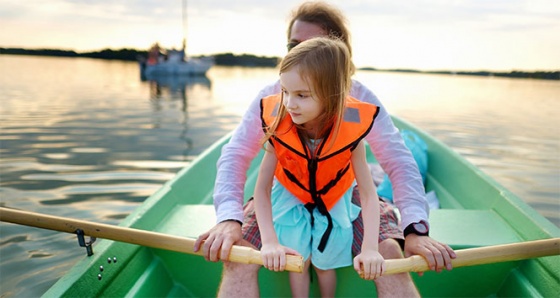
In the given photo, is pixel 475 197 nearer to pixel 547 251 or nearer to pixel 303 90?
pixel 547 251

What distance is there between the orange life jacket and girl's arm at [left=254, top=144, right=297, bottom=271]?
0.06m

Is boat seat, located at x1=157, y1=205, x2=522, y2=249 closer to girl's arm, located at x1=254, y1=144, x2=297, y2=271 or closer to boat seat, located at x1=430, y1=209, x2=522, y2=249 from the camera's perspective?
boat seat, located at x1=430, y1=209, x2=522, y2=249

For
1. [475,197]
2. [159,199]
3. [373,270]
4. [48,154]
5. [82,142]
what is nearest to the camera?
[373,270]

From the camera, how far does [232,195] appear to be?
175 centimetres

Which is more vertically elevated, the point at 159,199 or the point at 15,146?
the point at 159,199

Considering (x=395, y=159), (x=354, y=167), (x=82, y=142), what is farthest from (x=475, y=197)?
(x=82, y=142)

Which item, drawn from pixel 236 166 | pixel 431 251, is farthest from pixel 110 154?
pixel 431 251

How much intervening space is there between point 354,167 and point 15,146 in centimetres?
585

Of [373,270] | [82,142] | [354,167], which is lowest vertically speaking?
[82,142]

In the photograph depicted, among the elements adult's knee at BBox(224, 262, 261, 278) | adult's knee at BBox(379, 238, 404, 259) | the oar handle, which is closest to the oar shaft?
adult's knee at BBox(379, 238, 404, 259)

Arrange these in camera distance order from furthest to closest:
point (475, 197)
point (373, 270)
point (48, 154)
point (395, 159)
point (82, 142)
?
1. point (82, 142)
2. point (48, 154)
3. point (475, 197)
4. point (395, 159)
5. point (373, 270)

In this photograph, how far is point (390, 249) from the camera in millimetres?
1614

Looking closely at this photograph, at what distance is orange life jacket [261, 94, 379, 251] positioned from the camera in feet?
5.42

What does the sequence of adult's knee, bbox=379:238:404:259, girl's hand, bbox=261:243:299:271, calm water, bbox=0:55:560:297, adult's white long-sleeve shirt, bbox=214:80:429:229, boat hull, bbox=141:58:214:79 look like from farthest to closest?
1. boat hull, bbox=141:58:214:79
2. calm water, bbox=0:55:560:297
3. adult's white long-sleeve shirt, bbox=214:80:429:229
4. adult's knee, bbox=379:238:404:259
5. girl's hand, bbox=261:243:299:271
